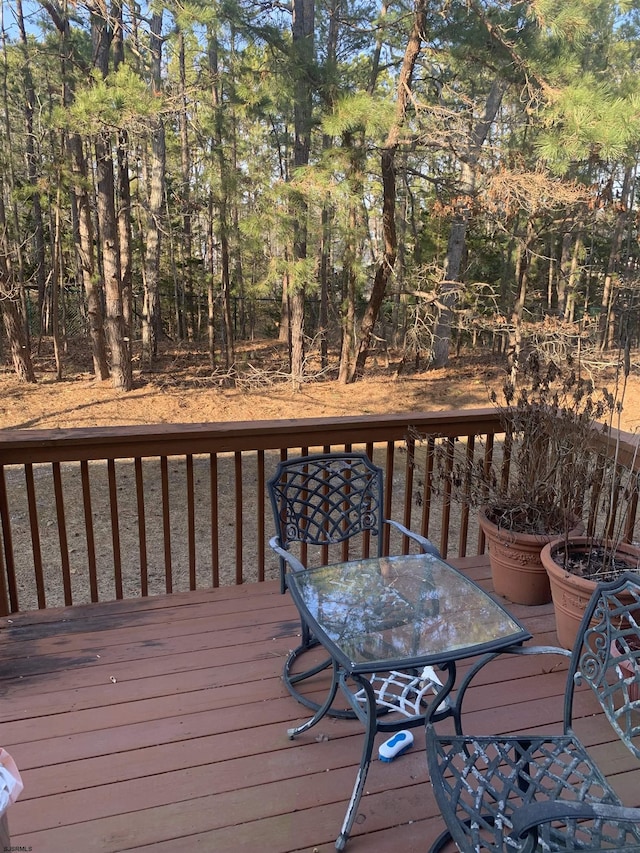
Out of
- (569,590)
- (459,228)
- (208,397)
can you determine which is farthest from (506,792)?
(459,228)

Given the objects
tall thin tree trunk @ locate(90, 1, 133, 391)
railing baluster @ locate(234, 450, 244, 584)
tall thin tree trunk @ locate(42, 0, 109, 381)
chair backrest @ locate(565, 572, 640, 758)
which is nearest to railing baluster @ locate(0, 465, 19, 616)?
railing baluster @ locate(234, 450, 244, 584)

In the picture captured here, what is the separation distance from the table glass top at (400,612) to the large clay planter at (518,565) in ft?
2.17

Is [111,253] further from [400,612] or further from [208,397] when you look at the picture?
[400,612]

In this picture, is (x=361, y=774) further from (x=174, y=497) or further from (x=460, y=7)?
(x=460, y=7)

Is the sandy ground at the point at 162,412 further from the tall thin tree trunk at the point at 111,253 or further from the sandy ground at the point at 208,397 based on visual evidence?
the tall thin tree trunk at the point at 111,253

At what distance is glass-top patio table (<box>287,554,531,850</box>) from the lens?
4.87 feet

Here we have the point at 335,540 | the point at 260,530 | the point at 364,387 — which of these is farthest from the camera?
the point at 364,387

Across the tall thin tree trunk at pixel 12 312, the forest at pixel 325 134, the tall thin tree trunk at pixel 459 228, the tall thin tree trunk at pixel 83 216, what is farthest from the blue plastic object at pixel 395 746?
the tall thin tree trunk at pixel 83 216

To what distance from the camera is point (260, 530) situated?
2953mm

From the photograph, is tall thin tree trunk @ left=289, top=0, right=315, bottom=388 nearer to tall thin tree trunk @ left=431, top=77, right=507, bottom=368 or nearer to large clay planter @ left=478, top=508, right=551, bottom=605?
tall thin tree trunk @ left=431, top=77, right=507, bottom=368

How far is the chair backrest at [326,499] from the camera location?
7.69 feet

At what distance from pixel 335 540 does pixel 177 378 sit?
8.82 metres

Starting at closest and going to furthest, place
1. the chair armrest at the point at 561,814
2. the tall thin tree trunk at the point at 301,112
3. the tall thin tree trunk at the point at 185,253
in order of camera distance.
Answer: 1. the chair armrest at the point at 561,814
2. the tall thin tree trunk at the point at 301,112
3. the tall thin tree trunk at the point at 185,253

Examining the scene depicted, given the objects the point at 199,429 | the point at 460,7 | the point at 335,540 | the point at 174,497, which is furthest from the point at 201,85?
the point at 335,540
